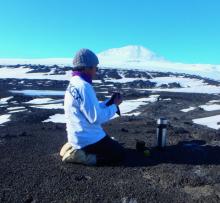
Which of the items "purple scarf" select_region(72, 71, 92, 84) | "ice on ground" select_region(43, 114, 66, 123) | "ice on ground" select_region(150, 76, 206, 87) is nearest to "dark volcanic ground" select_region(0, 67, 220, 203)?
"purple scarf" select_region(72, 71, 92, 84)

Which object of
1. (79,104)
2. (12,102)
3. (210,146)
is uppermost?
(79,104)

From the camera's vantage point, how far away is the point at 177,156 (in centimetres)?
677

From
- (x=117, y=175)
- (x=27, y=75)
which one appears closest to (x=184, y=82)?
(x=27, y=75)

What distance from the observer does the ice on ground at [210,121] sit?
12.2 m

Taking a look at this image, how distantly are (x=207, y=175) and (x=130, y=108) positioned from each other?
11.8 meters

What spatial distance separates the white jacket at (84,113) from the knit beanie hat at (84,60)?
0.53ft

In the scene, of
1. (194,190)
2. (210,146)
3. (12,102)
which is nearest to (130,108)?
(12,102)

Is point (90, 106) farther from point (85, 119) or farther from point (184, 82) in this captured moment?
point (184, 82)

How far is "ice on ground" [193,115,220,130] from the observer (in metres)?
12.2

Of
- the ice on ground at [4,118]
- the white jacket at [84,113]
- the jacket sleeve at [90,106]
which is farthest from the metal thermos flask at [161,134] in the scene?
the ice on ground at [4,118]

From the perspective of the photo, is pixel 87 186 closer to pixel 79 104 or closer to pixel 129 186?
pixel 129 186

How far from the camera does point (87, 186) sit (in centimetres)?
503

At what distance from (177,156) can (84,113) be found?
1.77 metres

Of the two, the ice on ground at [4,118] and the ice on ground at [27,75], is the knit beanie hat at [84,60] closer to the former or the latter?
the ice on ground at [4,118]
